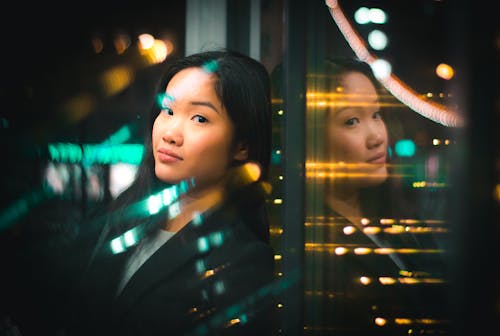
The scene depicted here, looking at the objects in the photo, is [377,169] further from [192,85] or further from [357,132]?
[192,85]

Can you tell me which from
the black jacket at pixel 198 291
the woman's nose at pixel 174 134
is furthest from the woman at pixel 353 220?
the woman's nose at pixel 174 134

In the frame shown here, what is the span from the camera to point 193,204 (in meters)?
1.44

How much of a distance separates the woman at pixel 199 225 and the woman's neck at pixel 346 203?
20cm

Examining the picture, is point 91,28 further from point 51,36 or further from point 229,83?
point 229,83

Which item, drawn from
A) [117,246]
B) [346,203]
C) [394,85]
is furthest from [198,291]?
[394,85]

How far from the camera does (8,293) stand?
64.2 inches

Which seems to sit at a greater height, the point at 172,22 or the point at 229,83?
the point at 172,22

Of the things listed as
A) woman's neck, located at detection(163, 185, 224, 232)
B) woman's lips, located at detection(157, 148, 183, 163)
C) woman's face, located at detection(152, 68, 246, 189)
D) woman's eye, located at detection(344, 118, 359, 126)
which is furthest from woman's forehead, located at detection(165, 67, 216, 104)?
woman's eye, located at detection(344, 118, 359, 126)

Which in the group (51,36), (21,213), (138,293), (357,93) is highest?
(51,36)

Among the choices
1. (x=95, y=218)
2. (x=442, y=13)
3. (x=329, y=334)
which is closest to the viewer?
(x=442, y=13)

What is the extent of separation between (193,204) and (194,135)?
222 millimetres

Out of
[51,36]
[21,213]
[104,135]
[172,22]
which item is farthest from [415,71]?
[21,213]

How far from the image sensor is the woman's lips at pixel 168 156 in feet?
4.49

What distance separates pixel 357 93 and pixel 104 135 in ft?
2.73
